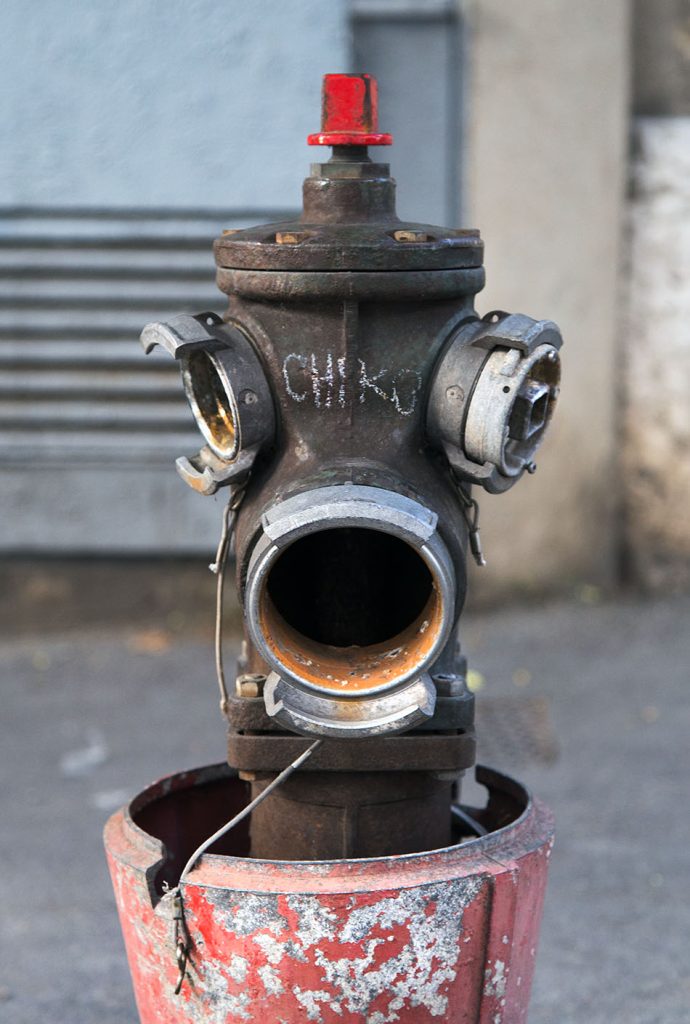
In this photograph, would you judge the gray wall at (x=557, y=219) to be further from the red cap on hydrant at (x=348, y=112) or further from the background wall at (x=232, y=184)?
the red cap on hydrant at (x=348, y=112)

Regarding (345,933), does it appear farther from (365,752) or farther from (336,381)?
(336,381)

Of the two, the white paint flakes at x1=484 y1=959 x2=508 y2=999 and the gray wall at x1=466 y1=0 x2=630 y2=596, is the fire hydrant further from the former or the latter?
the gray wall at x1=466 y1=0 x2=630 y2=596

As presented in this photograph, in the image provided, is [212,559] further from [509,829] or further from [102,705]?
[509,829]

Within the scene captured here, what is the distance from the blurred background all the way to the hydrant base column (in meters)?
2.14

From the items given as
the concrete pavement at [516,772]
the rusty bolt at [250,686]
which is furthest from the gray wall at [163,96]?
the rusty bolt at [250,686]

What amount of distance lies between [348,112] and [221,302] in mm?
2556

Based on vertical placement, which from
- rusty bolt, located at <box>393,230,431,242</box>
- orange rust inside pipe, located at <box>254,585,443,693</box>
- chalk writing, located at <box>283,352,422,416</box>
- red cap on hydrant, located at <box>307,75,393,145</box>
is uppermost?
red cap on hydrant, located at <box>307,75,393,145</box>

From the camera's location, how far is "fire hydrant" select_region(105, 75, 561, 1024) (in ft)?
5.62

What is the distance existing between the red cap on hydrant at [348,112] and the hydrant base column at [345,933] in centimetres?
100

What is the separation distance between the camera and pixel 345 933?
1682 mm

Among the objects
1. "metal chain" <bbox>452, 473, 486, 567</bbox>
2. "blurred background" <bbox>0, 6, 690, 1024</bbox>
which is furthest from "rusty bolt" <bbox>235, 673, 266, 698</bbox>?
"blurred background" <bbox>0, 6, 690, 1024</bbox>

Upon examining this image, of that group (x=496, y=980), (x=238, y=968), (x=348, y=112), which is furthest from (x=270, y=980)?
(x=348, y=112)

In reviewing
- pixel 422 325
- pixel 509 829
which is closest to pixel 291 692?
pixel 509 829

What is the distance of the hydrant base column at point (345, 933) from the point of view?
1.69 meters
